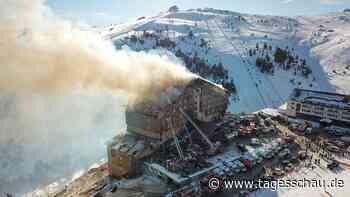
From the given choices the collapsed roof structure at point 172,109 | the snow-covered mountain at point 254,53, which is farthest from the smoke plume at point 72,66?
the snow-covered mountain at point 254,53

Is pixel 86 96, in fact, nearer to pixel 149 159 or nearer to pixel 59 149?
pixel 59 149

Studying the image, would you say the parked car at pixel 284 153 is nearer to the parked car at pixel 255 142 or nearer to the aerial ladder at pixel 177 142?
the parked car at pixel 255 142

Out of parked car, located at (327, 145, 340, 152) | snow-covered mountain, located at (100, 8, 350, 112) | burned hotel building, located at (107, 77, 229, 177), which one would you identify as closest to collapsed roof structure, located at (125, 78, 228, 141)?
burned hotel building, located at (107, 77, 229, 177)

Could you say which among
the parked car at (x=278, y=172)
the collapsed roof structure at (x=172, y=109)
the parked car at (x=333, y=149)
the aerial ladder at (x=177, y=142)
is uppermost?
the collapsed roof structure at (x=172, y=109)

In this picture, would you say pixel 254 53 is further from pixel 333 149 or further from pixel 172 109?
pixel 172 109

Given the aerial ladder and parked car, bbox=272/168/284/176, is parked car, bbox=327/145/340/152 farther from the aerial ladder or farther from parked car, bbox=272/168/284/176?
the aerial ladder

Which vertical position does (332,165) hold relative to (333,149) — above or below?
below

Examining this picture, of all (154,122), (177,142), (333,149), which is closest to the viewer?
(154,122)

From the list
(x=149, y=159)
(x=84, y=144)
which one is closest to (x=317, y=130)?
(x=149, y=159)

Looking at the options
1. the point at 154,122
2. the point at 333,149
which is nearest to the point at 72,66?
the point at 154,122
